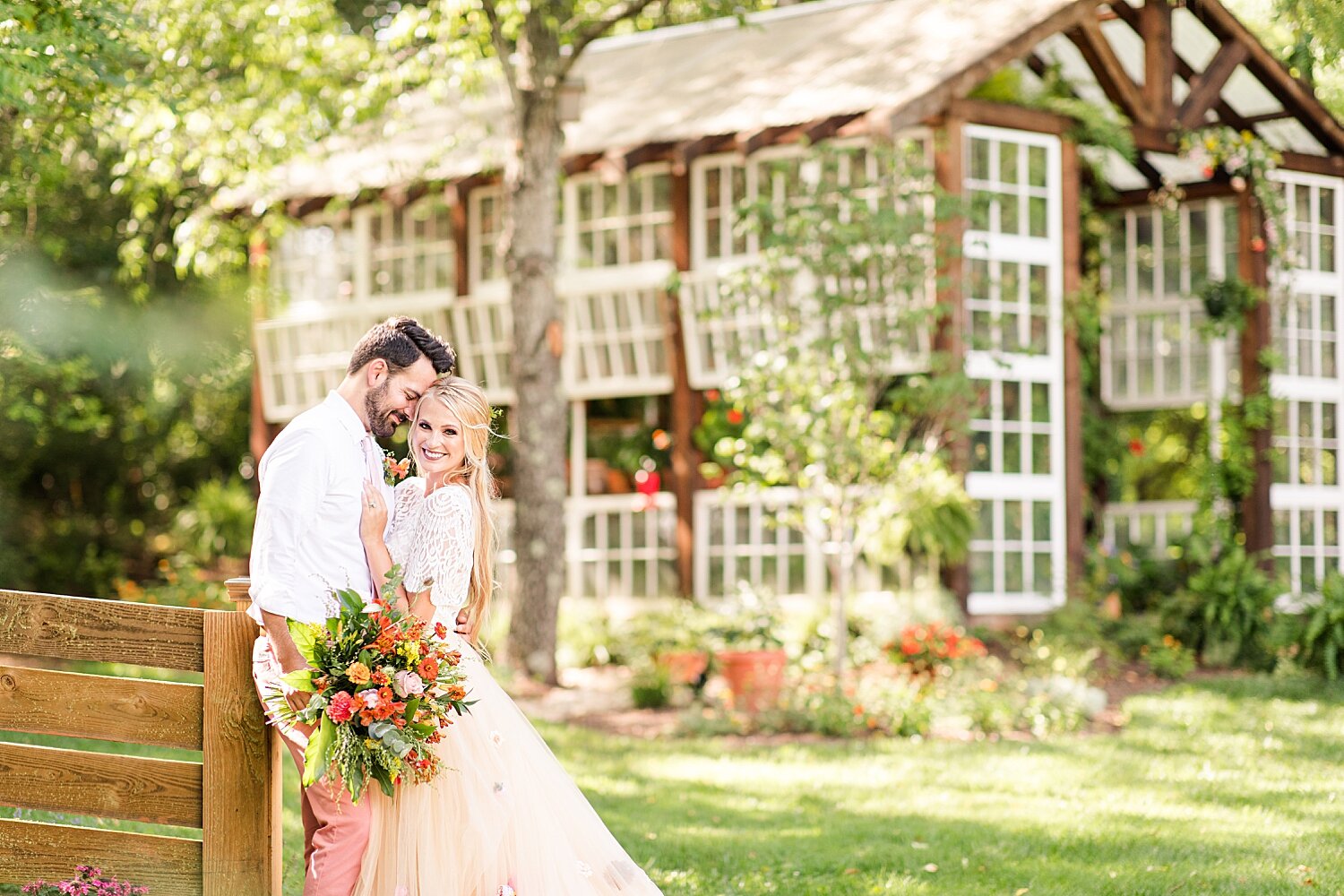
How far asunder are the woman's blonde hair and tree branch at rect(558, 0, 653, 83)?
23.2 ft

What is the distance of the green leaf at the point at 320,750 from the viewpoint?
431 cm

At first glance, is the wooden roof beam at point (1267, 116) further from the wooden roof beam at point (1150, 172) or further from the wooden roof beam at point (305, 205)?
the wooden roof beam at point (305, 205)

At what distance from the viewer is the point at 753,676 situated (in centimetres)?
1112

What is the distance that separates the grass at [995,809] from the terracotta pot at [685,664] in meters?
1.25

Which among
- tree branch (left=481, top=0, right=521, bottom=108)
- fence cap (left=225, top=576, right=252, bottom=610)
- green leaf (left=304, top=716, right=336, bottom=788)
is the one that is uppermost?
tree branch (left=481, top=0, right=521, bottom=108)

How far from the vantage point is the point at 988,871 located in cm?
641

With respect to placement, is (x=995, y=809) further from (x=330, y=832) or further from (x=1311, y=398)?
(x=1311, y=398)

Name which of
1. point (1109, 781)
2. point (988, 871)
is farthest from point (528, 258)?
point (988, 871)

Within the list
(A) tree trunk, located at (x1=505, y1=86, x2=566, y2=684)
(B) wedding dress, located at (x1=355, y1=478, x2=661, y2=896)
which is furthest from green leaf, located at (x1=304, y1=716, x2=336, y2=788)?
(A) tree trunk, located at (x1=505, y1=86, x2=566, y2=684)

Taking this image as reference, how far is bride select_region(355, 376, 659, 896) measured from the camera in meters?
4.72

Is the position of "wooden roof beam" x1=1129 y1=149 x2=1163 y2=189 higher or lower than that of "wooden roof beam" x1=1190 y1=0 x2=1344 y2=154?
lower

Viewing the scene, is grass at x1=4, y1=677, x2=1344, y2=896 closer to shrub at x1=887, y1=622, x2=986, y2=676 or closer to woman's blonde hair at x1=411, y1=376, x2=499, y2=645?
shrub at x1=887, y1=622, x2=986, y2=676

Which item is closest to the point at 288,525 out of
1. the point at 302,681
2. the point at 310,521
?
the point at 310,521

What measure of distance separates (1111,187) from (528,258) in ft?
22.6
